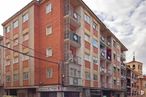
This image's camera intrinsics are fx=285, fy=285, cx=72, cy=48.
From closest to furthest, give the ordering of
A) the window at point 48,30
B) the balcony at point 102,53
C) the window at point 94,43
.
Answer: the window at point 48,30, the window at point 94,43, the balcony at point 102,53

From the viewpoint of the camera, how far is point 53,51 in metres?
37.3

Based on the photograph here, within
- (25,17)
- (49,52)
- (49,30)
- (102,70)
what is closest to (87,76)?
(49,52)

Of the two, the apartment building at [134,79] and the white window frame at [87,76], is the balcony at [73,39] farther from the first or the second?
the apartment building at [134,79]

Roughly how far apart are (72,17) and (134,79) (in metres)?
59.1

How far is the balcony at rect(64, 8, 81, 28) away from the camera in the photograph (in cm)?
3753

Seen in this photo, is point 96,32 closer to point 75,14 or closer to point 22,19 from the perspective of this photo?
point 75,14

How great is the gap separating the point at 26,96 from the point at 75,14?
13.5 metres

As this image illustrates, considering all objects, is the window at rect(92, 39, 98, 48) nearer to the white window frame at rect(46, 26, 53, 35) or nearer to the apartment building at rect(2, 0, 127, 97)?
the apartment building at rect(2, 0, 127, 97)

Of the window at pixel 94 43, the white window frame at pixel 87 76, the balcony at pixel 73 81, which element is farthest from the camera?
the window at pixel 94 43

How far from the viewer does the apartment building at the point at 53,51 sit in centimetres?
3669

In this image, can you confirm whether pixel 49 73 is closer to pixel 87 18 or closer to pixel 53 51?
pixel 53 51

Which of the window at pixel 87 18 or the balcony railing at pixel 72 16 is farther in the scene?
the window at pixel 87 18

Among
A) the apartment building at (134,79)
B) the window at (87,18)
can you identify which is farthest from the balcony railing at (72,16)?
the apartment building at (134,79)

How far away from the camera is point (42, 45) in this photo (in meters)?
39.2
